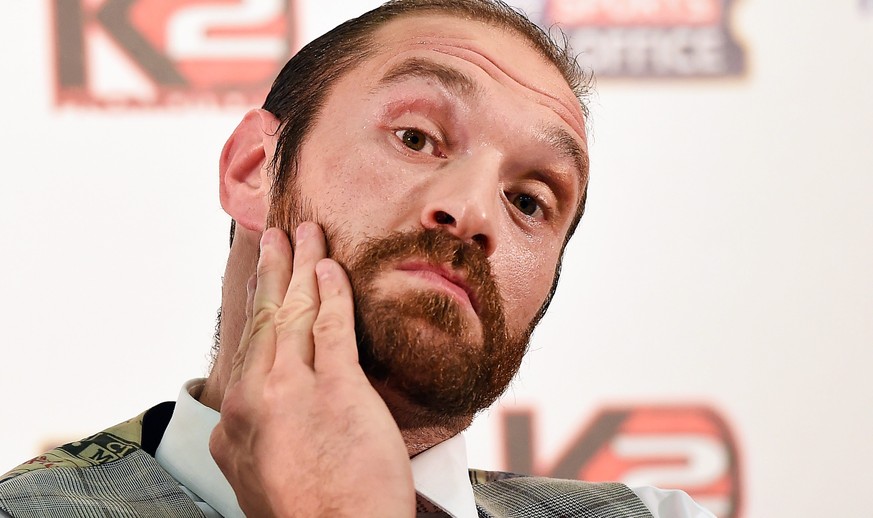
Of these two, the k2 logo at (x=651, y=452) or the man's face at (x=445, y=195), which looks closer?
the man's face at (x=445, y=195)

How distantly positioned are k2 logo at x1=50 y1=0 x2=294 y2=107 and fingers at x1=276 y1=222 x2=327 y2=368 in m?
0.97

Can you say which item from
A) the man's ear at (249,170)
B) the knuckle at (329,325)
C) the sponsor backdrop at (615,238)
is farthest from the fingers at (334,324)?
the sponsor backdrop at (615,238)

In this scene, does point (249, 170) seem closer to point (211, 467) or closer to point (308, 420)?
point (211, 467)

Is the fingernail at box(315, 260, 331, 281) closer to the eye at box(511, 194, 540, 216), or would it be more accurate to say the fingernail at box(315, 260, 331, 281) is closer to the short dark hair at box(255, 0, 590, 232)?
the short dark hair at box(255, 0, 590, 232)

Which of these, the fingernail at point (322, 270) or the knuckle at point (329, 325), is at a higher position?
the fingernail at point (322, 270)

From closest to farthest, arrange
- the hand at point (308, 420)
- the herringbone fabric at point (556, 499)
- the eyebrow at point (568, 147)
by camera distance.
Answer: the hand at point (308, 420), the eyebrow at point (568, 147), the herringbone fabric at point (556, 499)

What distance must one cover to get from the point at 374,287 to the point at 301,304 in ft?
0.26

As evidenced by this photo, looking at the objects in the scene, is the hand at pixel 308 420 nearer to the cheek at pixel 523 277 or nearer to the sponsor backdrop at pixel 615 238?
the cheek at pixel 523 277

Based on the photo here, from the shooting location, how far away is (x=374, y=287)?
111 centimetres

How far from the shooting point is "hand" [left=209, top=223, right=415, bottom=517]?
0.94 m

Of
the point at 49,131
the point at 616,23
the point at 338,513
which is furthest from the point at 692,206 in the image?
the point at 338,513

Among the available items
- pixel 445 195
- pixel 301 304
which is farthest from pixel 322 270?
pixel 445 195

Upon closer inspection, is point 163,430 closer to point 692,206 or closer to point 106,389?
A: point 106,389

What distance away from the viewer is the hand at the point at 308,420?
0.94 meters
